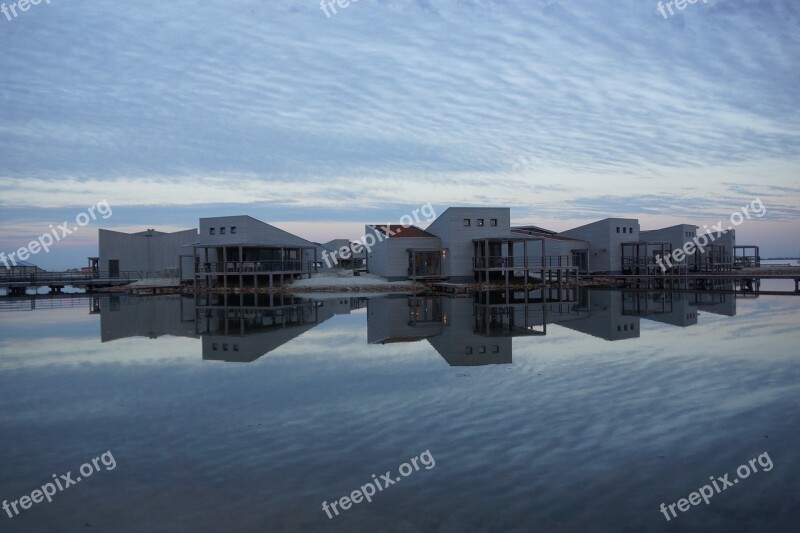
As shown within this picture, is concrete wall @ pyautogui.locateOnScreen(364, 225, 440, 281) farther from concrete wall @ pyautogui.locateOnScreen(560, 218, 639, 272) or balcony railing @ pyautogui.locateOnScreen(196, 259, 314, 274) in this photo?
concrete wall @ pyautogui.locateOnScreen(560, 218, 639, 272)

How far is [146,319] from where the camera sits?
27.0m

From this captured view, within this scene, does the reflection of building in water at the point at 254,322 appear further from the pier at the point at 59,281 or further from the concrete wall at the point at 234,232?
the pier at the point at 59,281

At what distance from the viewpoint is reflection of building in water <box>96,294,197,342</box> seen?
2183 centimetres

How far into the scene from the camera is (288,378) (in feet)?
42.9

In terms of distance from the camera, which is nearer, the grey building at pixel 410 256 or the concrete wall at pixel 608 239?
the grey building at pixel 410 256

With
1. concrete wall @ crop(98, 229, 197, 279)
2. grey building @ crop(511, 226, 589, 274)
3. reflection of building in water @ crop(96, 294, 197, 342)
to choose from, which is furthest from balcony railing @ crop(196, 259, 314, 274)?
grey building @ crop(511, 226, 589, 274)

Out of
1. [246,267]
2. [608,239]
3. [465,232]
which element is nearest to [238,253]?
[246,267]

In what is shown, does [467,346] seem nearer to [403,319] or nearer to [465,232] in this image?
[403,319]

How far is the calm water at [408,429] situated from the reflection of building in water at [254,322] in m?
0.26

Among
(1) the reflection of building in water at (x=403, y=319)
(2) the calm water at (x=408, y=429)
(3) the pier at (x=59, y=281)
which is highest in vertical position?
(3) the pier at (x=59, y=281)

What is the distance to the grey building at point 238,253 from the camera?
47406 mm

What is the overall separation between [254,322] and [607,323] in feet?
50.4

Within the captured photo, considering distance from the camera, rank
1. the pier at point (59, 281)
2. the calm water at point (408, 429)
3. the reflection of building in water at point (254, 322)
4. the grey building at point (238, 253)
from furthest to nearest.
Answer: the pier at point (59, 281) < the grey building at point (238, 253) < the reflection of building in water at point (254, 322) < the calm water at point (408, 429)

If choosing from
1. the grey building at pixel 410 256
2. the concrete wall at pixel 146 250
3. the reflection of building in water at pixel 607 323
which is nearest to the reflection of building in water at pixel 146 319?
the reflection of building in water at pixel 607 323
